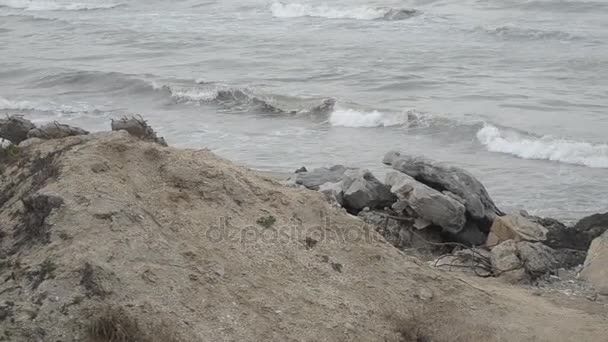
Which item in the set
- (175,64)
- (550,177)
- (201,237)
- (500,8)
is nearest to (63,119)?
(175,64)

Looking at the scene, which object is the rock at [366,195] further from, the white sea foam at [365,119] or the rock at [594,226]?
the white sea foam at [365,119]

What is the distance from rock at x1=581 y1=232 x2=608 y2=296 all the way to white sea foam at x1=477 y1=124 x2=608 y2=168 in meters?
5.97

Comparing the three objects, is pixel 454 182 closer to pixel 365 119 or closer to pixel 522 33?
pixel 365 119

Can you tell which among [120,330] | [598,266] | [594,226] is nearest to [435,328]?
[120,330]

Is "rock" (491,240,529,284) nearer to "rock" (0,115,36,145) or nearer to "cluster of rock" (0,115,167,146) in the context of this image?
"cluster of rock" (0,115,167,146)

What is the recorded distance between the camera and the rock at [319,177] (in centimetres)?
1097

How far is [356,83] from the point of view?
21609 millimetres

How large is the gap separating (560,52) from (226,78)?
9.49 meters

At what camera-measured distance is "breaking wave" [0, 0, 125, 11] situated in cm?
3853

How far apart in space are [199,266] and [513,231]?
16.5 ft

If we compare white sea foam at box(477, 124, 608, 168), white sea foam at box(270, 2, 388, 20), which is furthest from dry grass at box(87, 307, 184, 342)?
white sea foam at box(270, 2, 388, 20)

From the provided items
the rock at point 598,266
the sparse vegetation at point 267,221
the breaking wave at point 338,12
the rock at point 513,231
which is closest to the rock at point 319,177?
the rock at point 513,231

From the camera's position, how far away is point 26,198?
559 cm

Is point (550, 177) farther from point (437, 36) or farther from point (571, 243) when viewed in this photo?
point (437, 36)
